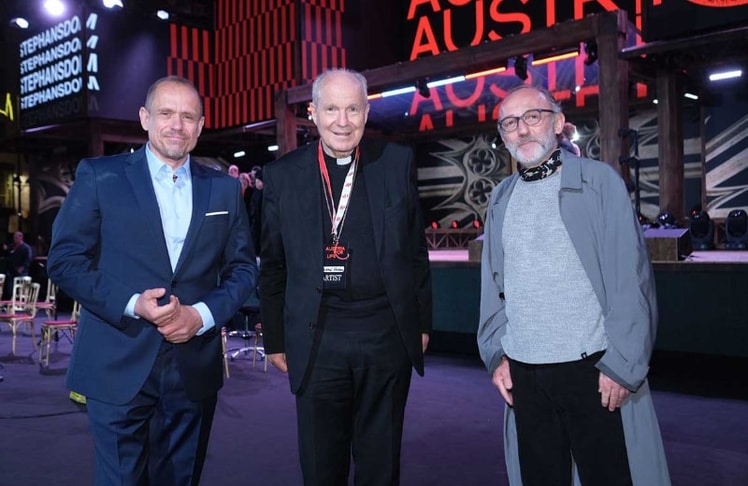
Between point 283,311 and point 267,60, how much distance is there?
10.9m

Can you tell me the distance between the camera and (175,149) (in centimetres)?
199

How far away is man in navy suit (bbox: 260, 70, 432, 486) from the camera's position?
6.61 feet

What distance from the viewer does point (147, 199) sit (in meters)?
1.98

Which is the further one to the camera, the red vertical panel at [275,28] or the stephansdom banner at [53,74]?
the red vertical panel at [275,28]

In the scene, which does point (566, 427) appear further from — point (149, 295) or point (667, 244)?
point (667, 244)

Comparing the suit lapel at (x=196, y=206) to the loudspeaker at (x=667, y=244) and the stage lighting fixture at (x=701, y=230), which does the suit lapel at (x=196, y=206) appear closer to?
the loudspeaker at (x=667, y=244)

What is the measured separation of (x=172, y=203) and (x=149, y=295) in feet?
1.06

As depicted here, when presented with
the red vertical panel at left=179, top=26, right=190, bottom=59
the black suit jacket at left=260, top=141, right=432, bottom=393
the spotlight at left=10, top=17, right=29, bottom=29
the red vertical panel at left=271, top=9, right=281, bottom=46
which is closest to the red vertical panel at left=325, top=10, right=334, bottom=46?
the red vertical panel at left=271, top=9, right=281, bottom=46

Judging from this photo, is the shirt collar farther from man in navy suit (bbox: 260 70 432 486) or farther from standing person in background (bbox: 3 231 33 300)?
standing person in background (bbox: 3 231 33 300)

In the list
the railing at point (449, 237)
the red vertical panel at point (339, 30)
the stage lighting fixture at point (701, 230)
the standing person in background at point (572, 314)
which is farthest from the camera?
the railing at point (449, 237)

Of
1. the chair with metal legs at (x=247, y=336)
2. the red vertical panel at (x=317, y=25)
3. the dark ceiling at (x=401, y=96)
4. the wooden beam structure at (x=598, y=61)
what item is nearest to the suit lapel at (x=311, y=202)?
the chair with metal legs at (x=247, y=336)

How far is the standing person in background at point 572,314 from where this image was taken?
1886mm

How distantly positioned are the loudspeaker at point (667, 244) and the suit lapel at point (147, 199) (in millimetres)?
4487

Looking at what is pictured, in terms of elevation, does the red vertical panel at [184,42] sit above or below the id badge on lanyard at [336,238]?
above
